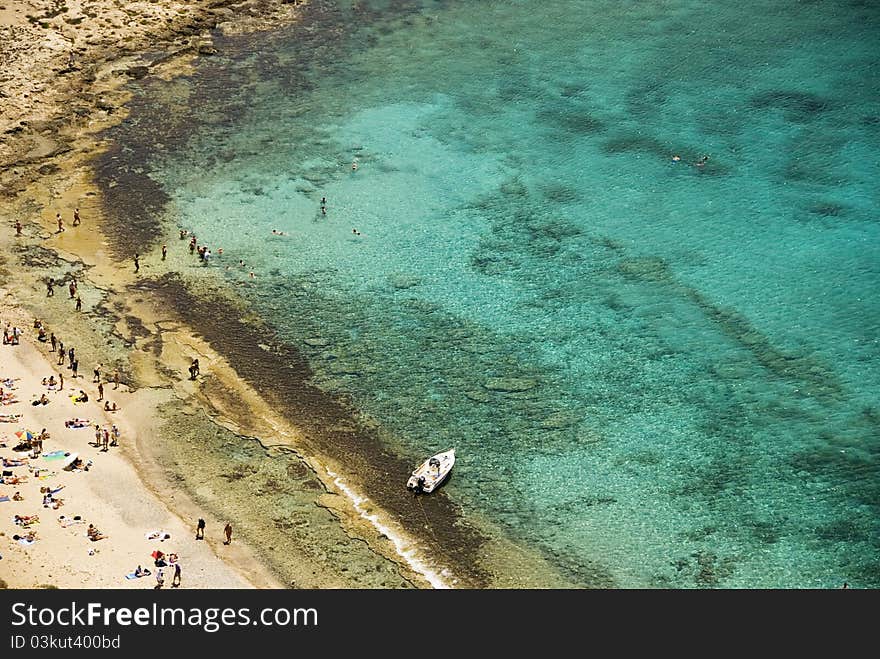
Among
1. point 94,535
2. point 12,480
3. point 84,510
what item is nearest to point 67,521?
point 84,510

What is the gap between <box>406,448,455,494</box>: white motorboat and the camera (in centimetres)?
4853

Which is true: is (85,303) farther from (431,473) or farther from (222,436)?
(431,473)

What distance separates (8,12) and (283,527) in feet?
157

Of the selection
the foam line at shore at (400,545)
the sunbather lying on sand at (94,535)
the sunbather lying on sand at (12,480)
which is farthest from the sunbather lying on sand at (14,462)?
the foam line at shore at (400,545)

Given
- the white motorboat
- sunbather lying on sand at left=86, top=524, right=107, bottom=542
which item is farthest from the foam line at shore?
sunbather lying on sand at left=86, top=524, right=107, bottom=542

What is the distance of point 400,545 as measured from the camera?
46781 mm

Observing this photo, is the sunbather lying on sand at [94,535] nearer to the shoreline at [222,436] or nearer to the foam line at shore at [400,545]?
the shoreline at [222,436]

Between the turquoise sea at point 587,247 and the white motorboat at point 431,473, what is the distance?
2.97 ft

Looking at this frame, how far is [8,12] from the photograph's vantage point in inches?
3118

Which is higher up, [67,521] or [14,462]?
[14,462]

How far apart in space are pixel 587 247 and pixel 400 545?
75.4 feet

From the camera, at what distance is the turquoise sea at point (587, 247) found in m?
49.2

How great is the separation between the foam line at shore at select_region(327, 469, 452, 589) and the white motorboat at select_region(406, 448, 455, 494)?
2024 mm

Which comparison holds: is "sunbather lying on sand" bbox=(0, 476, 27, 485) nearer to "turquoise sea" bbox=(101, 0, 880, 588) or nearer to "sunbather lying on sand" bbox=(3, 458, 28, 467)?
"sunbather lying on sand" bbox=(3, 458, 28, 467)
